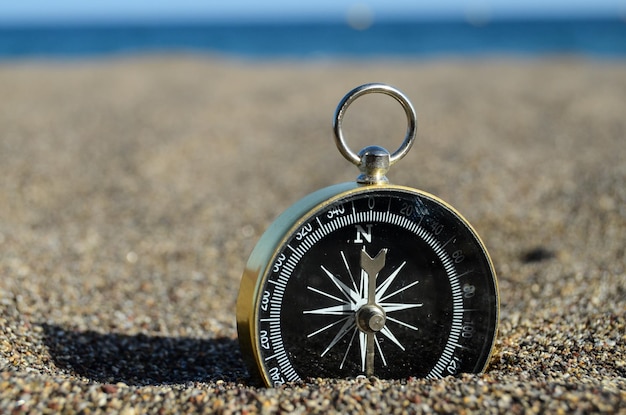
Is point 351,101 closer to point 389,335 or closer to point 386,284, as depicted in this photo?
point 386,284

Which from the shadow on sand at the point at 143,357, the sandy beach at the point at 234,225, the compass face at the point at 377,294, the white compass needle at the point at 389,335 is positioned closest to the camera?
the sandy beach at the point at 234,225

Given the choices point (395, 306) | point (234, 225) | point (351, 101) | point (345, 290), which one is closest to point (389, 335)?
point (395, 306)

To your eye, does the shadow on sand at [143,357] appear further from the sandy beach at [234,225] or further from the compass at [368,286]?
the compass at [368,286]

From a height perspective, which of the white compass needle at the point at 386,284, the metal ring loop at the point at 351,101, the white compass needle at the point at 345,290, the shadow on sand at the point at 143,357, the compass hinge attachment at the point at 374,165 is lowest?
the shadow on sand at the point at 143,357

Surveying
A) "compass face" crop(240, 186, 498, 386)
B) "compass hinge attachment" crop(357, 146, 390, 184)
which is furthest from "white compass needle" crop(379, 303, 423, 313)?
"compass hinge attachment" crop(357, 146, 390, 184)

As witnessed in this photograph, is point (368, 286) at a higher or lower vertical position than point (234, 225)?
lower

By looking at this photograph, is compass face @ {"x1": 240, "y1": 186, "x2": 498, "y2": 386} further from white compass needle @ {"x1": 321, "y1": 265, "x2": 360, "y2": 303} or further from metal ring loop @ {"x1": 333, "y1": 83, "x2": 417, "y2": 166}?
metal ring loop @ {"x1": 333, "y1": 83, "x2": 417, "y2": 166}

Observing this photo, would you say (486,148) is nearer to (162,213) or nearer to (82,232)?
(162,213)

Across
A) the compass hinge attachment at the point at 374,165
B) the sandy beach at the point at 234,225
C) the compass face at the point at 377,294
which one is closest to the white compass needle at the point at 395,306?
the compass face at the point at 377,294
